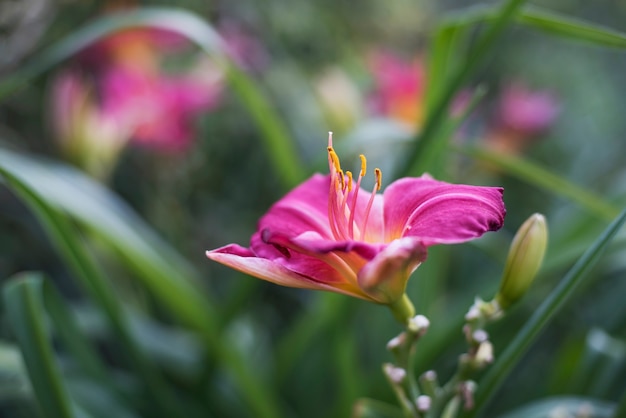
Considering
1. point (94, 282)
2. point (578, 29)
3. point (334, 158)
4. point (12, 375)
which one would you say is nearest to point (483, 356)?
point (334, 158)

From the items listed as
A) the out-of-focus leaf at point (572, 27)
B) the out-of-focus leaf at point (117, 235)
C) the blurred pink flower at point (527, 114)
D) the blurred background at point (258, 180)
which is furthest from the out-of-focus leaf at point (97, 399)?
the blurred pink flower at point (527, 114)

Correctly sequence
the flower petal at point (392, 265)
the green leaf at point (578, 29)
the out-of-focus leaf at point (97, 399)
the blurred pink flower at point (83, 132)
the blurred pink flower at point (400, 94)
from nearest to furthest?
the flower petal at point (392, 265)
the green leaf at point (578, 29)
the out-of-focus leaf at point (97, 399)
the blurred pink flower at point (83, 132)
the blurred pink flower at point (400, 94)

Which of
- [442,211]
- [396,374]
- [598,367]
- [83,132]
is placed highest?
[83,132]

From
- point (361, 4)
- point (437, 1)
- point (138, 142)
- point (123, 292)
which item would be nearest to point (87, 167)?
point (138, 142)

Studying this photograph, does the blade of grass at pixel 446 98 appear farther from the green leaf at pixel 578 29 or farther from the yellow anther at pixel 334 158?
the yellow anther at pixel 334 158

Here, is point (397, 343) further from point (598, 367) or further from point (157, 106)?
point (157, 106)

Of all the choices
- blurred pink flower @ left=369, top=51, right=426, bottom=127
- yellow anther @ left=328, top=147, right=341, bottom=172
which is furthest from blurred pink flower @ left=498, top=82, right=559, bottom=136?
yellow anther @ left=328, top=147, right=341, bottom=172
